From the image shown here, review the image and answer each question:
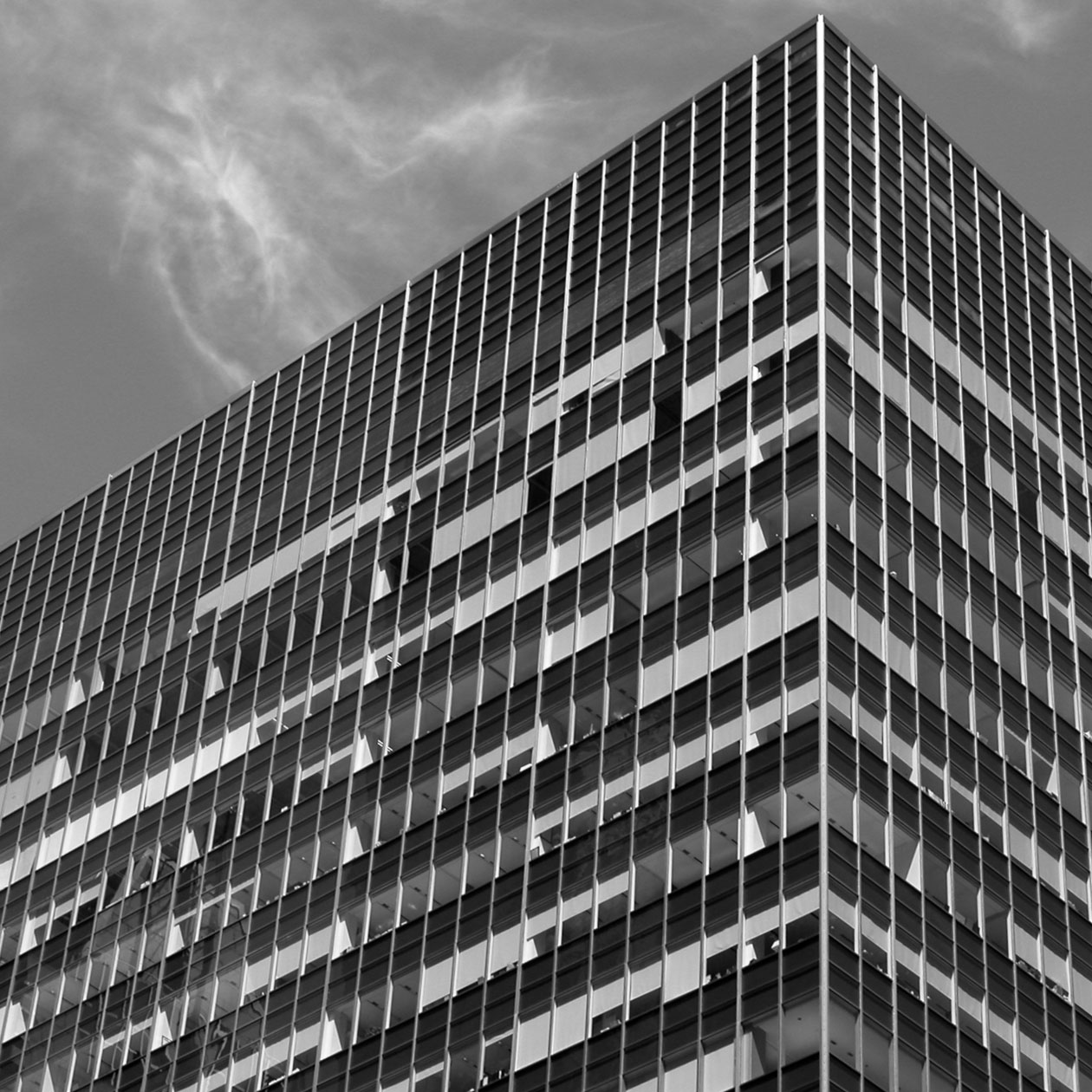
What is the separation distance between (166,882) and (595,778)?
2119 centimetres

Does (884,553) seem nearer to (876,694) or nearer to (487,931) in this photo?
(876,694)

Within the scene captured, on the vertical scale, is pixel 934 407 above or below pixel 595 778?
above

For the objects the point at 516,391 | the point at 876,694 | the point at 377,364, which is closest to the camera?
the point at 876,694

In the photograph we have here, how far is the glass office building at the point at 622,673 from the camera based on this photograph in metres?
85.1

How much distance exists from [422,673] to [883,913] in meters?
24.7

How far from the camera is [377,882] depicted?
315ft

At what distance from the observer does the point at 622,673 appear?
9388cm

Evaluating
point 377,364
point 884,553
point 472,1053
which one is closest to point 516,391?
point 377,364

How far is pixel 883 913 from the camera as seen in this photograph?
273ft

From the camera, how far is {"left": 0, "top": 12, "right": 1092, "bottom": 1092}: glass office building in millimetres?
85062

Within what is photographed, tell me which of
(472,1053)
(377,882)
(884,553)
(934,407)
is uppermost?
(934,407)

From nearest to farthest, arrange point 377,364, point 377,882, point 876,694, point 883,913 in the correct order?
point 883,913, point 876,694, point 377,882, point 377,364

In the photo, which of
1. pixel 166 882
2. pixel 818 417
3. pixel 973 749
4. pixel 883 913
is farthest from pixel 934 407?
pixel 166 882

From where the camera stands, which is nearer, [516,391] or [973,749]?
[973,749]
